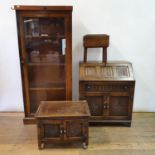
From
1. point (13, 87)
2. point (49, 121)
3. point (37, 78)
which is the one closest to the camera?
point (49, 121)

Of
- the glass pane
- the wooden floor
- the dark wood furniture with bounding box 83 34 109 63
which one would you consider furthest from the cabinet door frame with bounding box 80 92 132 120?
the dark wood furniture with bounding box 83 34 109 63

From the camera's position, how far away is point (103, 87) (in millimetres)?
2740

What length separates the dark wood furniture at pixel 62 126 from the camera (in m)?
2.26

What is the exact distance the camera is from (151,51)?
3078 mm

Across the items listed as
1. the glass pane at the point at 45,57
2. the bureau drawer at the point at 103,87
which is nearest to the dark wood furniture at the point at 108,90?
the bureau drawer at the point at 103,87

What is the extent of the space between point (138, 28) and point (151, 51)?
0.41m

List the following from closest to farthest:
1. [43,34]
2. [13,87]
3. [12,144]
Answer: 1. [12,144]
2. [43,34]
3. [13,87]

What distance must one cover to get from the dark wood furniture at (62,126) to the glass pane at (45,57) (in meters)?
0.55

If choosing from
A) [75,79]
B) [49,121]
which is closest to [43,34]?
[75,79]

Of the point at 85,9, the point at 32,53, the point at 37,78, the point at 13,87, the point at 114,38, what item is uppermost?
the point at 85,9

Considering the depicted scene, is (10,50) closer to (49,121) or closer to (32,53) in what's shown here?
(32,53)

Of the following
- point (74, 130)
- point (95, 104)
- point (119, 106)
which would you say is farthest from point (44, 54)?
point (119, 106)

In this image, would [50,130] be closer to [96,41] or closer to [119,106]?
[119,106]

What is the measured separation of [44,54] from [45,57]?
0.15 ft
